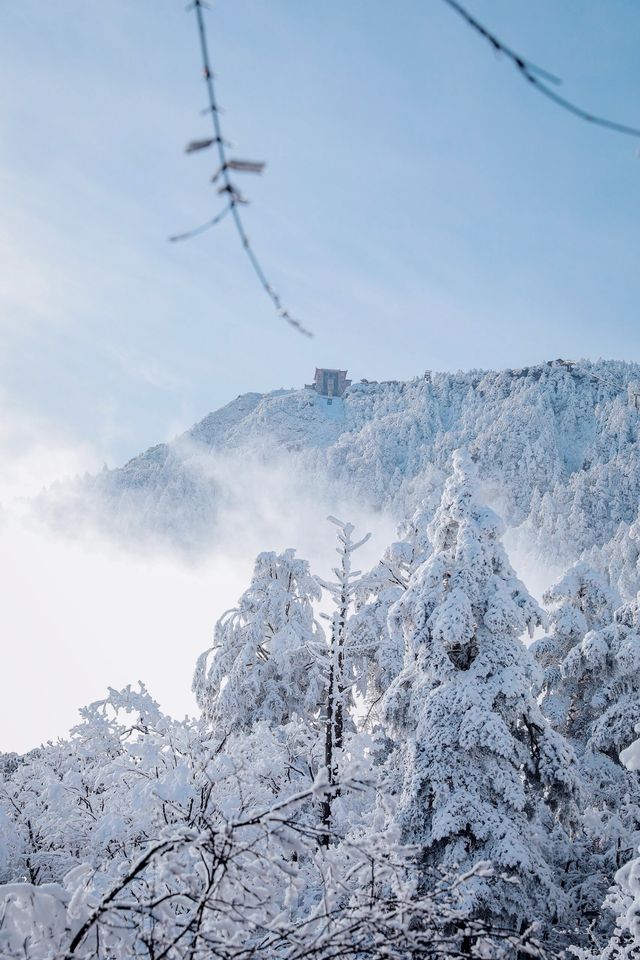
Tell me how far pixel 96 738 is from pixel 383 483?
12237 centimetres

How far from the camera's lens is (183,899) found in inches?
108

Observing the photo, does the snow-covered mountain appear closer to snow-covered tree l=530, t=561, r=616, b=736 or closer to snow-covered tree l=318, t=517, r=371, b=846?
snow-covered tree l=530, t=561, r=616, b=736

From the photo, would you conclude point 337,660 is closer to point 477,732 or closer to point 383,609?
point 477,732

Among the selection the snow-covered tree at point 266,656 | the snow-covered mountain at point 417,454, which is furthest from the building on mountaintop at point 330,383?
the snow-covered tree at point 266,656

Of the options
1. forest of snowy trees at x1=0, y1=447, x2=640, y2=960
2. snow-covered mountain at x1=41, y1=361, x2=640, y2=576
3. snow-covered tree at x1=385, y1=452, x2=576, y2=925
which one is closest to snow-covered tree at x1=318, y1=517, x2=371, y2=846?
forest of snowy trees at x1=0, y1=447, x2=640, y2=960

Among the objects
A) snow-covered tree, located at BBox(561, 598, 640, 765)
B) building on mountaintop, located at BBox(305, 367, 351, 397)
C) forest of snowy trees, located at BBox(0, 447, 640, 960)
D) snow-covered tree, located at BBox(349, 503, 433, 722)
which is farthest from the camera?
building on mountaintop, located at BBox(305, 367, 351, 397)

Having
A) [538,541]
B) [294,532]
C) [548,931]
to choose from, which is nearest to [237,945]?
[548,931]

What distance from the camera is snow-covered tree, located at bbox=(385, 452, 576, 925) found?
9.80 meters

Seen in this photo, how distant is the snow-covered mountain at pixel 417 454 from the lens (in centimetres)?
10969

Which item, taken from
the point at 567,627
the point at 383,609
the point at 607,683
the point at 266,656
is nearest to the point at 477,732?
the point at 607,683

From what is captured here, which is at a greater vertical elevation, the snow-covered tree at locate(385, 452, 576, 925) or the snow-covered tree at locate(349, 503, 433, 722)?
the snow-covered tree at locate(349, 503, 433, 722)

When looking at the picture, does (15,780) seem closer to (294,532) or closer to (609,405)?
(294,532)

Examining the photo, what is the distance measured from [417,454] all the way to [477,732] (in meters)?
132

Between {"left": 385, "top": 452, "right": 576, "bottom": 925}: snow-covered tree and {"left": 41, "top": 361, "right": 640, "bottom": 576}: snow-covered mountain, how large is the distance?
295 feet
